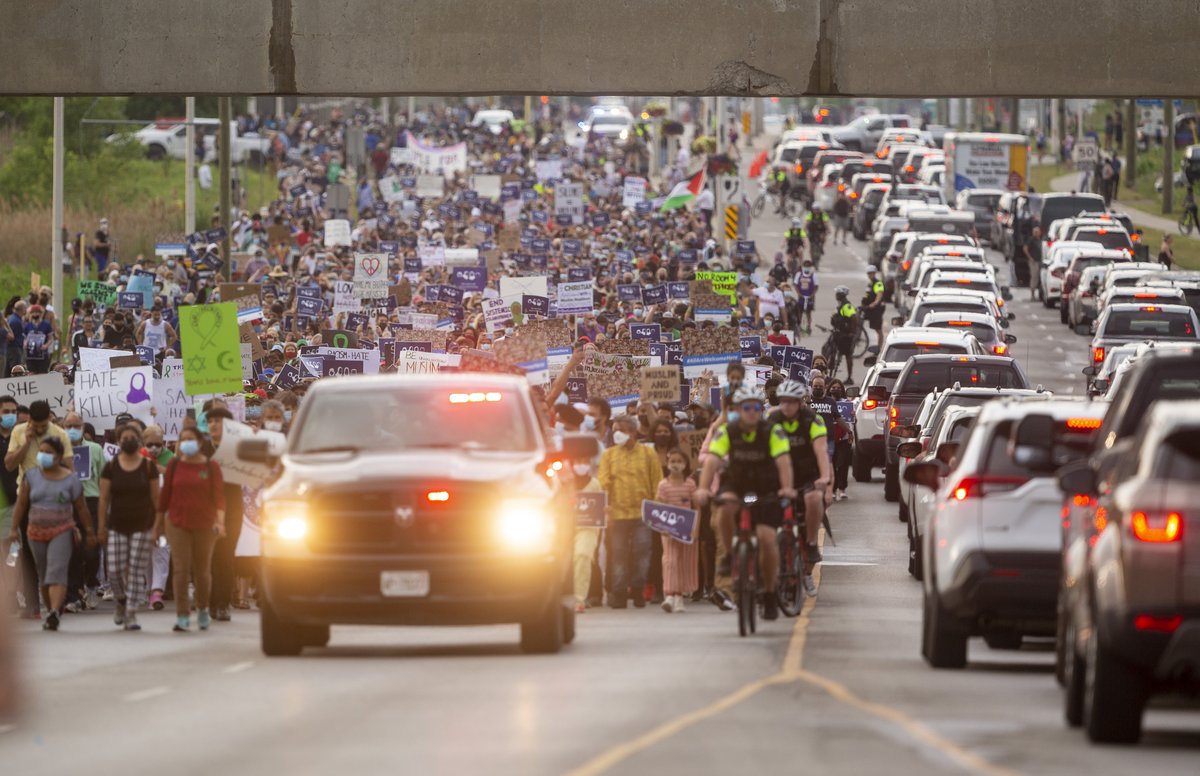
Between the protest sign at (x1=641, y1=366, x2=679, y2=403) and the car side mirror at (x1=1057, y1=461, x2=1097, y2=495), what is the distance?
1523 centimetres

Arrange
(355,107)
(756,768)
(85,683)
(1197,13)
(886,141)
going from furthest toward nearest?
1. (355,107)
2. (886,141)
3. (1197,13)
4. (85,683)
5. (756,768)

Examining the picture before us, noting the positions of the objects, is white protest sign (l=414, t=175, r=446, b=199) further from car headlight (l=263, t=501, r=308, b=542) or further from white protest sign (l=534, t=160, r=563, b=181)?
car headlight (l=263, t=501, r=308, b=542)

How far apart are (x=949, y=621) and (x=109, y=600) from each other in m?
9.84

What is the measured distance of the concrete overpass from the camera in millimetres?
24703

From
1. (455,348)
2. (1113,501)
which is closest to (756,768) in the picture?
(1113,501)

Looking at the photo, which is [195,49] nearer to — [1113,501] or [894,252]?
[1113,501]

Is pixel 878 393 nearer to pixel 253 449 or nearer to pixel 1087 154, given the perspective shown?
pixel 253 449

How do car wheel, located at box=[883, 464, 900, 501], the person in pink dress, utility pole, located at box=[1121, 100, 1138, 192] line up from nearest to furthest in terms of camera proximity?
the person in pink dress < car wheel, located at box=[883, 464, 900, 501] < utility pole, located at box=[1121, 100, 1138, 192]

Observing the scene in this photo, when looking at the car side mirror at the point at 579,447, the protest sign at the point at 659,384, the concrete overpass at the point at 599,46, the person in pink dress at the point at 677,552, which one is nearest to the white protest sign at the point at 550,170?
the protest sign at the point at 659,384

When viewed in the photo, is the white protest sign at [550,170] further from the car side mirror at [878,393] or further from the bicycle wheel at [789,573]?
the bicycle wheel at [789,573]

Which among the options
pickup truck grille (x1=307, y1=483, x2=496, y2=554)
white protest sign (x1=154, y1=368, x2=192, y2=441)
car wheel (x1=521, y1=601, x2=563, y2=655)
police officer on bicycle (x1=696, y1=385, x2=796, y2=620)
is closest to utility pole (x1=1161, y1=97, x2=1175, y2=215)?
white protest sign (x1=154, y1=368, x2=192, y2=441)

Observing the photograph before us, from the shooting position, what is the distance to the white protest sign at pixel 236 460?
22.1 m

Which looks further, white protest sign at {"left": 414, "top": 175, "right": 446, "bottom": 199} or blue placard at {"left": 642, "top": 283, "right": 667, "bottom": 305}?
white protest sign at {"left": 414, "top": 175, "right": 446, "bottom": 199}

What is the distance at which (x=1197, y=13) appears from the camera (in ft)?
80.7
